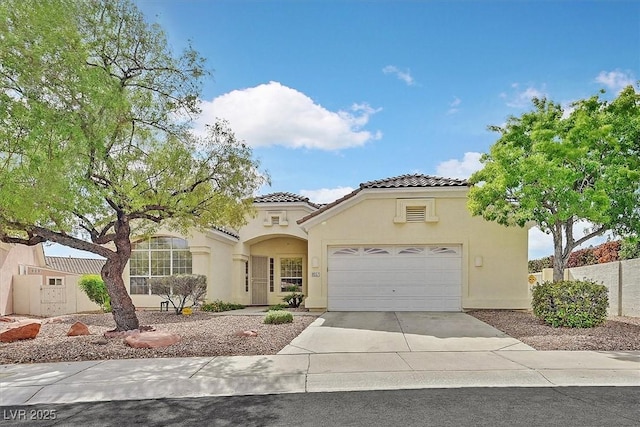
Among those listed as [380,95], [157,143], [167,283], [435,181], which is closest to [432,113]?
[380,95]

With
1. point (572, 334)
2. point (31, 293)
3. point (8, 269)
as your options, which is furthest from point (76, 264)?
point (572, 334)

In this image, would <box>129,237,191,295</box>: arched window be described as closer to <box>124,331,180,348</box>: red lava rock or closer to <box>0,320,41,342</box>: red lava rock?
<box>0,320,41,342</box>: red lava rock

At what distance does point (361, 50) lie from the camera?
1191 centimetres

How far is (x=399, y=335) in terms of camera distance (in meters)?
11.2

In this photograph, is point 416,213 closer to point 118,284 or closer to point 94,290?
point 118,284

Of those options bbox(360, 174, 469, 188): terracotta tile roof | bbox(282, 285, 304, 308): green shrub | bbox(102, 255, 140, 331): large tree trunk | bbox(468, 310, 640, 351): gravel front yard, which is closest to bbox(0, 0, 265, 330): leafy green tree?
bbox(102, 255, 140, 331): large tree trunk

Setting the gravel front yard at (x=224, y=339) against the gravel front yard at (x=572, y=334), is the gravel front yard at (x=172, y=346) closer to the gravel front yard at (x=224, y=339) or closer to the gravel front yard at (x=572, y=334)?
the gravel front yard at (x=224, y=339)

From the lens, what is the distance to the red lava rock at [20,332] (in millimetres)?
10781

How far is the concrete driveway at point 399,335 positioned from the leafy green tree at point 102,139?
3.72 meters

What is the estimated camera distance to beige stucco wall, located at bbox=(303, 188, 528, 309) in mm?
16172

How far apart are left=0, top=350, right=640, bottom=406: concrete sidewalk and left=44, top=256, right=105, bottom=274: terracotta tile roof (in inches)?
1021

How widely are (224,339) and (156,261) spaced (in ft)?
31.7

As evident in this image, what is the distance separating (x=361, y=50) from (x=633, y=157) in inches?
286

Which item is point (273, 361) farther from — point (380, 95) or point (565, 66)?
point (565, 66)
